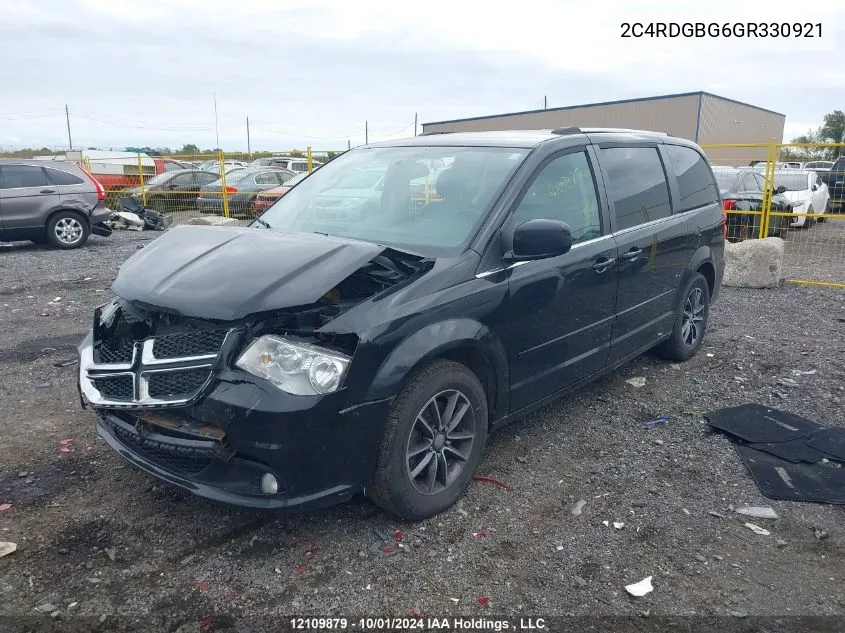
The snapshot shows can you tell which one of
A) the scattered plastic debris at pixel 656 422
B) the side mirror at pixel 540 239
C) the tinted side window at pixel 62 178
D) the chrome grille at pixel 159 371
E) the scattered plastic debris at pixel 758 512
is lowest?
the scattered plastic debris at pixel 758 512

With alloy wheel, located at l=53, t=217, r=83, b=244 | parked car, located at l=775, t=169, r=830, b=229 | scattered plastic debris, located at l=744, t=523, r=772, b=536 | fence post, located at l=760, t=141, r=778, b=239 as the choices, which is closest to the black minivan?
scattered plastic debris, located at l=744, t=523, r=772, b=536

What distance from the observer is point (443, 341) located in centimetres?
316

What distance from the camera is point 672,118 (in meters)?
33.6

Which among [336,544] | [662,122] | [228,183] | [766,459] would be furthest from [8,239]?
[662,122]

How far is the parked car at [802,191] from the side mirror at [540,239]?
41.4 ft

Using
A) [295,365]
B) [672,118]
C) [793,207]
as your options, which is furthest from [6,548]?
[672,118]

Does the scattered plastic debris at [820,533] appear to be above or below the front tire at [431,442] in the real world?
below

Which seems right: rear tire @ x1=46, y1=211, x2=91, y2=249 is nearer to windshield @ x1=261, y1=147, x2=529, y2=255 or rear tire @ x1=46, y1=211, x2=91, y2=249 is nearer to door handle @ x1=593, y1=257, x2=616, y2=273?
windshield @ x1=261, y1=147, x2=529, y2=255

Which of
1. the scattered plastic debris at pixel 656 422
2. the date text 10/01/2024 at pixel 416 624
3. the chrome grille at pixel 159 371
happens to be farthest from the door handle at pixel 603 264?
the chrome grille at pixel 159 371

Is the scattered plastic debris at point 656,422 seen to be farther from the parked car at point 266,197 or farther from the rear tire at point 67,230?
the parked car at point 266,197

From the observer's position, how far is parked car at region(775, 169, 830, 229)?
14.4m

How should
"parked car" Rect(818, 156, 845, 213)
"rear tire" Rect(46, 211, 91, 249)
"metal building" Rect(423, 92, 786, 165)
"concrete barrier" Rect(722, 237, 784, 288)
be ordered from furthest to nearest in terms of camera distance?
"metal building" Rect(423, 92, 786, 165)
"rear tire" Rect(46, 211, 91, 249)
"parked car" Rect(818, 156, 845, 213)
"concrete barrier" Rect(722, 237, 784, 288)

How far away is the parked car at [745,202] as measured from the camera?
11023mm

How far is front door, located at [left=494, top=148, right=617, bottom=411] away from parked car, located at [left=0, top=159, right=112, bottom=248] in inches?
457
